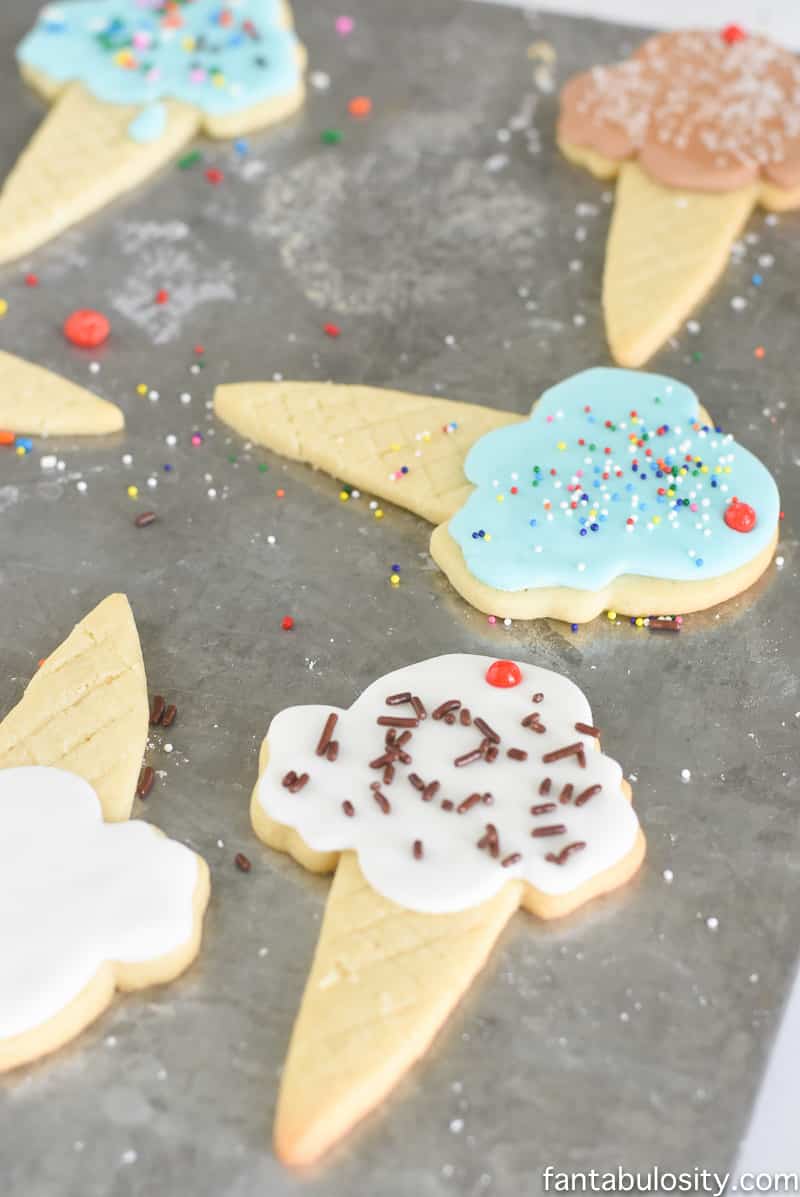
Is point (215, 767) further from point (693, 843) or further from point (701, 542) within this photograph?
point (701, 542)

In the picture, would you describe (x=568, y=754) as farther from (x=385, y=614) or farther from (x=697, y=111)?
(x=697, y=111)

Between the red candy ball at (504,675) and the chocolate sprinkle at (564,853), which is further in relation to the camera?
the red candy ball at (504,675)

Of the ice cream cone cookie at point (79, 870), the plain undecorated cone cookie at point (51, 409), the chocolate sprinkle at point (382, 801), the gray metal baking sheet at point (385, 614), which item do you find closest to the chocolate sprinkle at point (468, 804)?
the chocolate sprinkle at point (382, 801)

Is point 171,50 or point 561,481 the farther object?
point 171,50

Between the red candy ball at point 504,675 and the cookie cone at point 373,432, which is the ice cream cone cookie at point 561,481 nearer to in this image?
the cookie cone at point 373,432

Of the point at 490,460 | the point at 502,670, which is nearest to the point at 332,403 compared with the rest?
the point at 490,460

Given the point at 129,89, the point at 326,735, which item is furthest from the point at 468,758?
the point at 129,89
